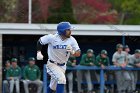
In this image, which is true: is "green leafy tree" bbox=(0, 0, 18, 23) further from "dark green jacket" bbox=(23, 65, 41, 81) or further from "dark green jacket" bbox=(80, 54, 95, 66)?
"dark green jacket" bbox=(80, 54, 95, 66)

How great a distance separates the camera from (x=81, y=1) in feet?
121

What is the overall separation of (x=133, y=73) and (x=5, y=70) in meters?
3.92

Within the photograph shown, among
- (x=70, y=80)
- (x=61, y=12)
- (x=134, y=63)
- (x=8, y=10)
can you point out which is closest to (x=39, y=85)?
(x=70, y=80)

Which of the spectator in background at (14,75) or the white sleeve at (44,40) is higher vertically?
the white sleeve at (44,40)

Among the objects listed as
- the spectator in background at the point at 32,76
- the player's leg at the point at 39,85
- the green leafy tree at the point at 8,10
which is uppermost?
the green leafy tree at the point at 8,10

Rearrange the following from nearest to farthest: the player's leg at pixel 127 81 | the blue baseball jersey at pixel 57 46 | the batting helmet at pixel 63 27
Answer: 1. the batting helmet at pixel 63 27
2. the blue baseball jersey at pixel 57 46
3. the player's leg at pixel 127 81

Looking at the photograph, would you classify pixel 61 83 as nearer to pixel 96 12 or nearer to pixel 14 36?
pixel 14 36

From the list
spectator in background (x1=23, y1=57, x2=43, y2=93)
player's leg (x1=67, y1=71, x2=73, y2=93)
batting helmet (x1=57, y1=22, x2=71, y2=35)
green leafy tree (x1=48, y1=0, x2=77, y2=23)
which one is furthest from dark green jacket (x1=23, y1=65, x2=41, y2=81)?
green leafy tree (x1=48, y1=0, x2=77, y2=23)

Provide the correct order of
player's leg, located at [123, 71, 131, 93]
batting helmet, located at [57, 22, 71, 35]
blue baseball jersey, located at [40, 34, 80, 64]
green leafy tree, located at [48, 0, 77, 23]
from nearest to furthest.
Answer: batting helmet, located at [57, 22, 71, 35] → blue baseball jersey, located at [40, 34, 80, 64] → player's leg, located at [123, 71, 131, 93] → green leafy tree, located at [48, 0, 77, 23]

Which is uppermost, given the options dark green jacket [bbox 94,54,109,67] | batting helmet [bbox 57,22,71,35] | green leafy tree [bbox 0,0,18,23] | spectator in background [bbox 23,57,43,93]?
green leafy tree [bbox 0,0,18,23]

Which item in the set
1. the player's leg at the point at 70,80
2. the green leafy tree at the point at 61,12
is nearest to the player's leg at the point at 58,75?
the player's leg at the point at 70,80

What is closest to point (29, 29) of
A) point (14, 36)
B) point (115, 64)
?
point (14, 36)

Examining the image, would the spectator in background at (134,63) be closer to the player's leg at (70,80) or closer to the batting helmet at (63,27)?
the player's leg at (70,80)

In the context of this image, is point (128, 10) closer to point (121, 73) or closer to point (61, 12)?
point (61, 12)
